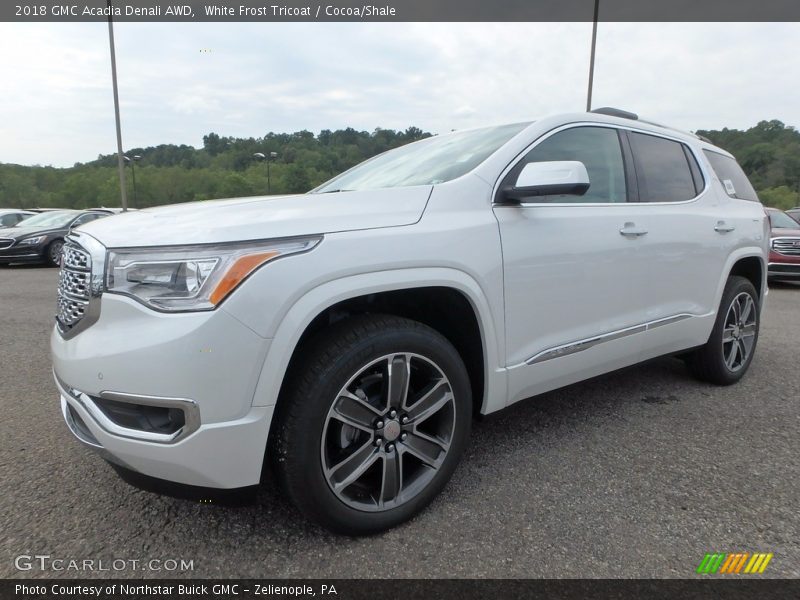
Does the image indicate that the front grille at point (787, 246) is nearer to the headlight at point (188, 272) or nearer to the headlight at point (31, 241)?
the headlight at point (188, 272)

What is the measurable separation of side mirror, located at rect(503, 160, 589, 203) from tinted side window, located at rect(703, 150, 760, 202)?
85.7 inches

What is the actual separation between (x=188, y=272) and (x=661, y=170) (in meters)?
2.89

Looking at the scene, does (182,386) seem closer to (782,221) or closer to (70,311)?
(70,311)

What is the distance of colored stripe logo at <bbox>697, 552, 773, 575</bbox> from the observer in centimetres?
179

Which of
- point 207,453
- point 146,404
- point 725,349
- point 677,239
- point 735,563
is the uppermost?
point 677,239

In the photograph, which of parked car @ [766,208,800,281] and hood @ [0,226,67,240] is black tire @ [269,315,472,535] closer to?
parked car @ [766,208,800,281]

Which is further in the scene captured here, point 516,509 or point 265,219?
point 516,509

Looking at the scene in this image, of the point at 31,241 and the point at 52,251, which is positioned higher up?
the point at 31,241

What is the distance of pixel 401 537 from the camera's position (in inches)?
77.1

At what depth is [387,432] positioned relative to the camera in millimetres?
1958

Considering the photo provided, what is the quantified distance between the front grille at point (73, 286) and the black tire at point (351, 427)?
2.56 feet

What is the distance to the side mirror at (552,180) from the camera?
6.98ft

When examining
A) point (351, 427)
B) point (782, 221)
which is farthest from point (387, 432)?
point (782, 221)

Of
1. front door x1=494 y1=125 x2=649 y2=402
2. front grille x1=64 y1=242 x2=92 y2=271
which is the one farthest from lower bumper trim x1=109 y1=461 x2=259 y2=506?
front door x1=494 y1=125 x2=649 y2=402
